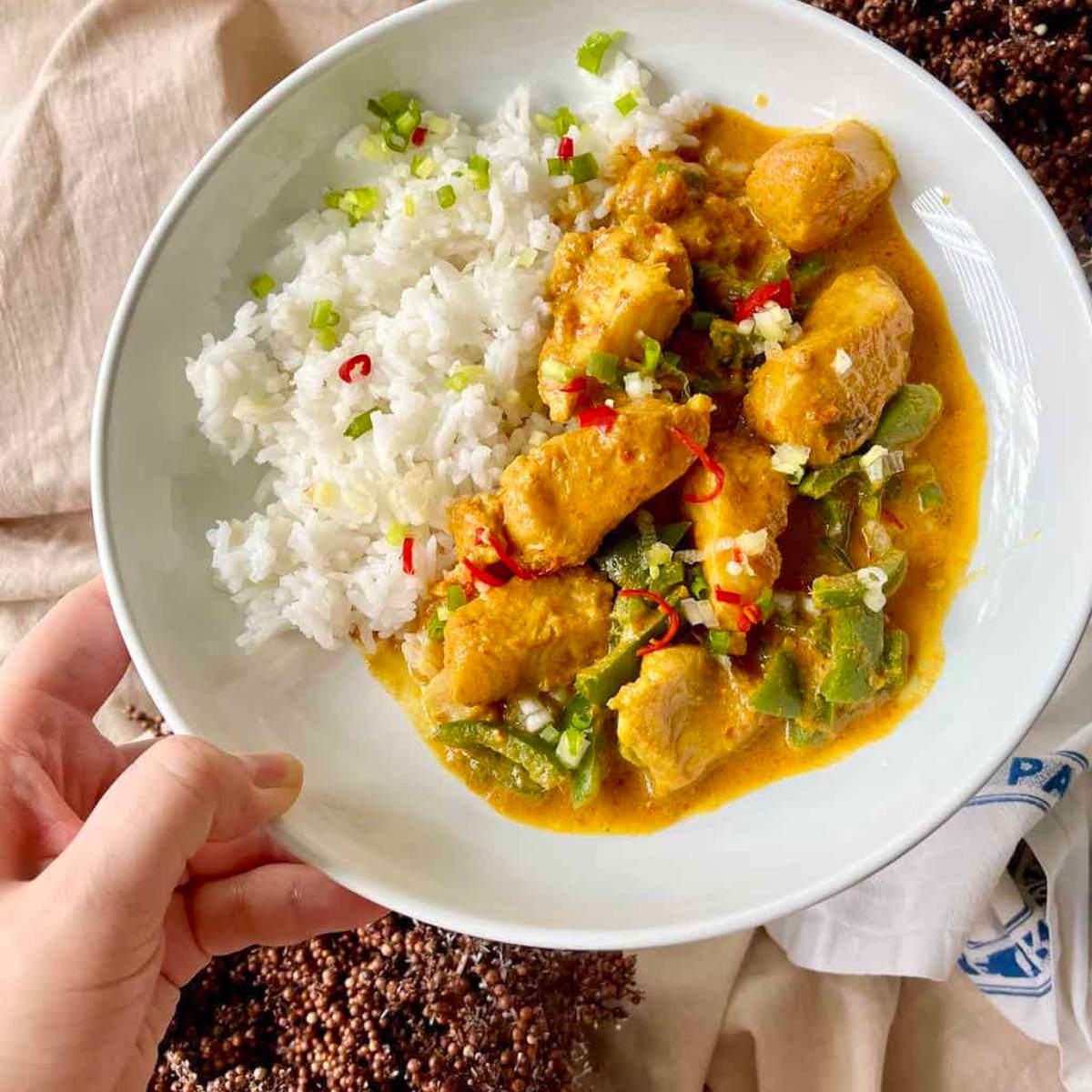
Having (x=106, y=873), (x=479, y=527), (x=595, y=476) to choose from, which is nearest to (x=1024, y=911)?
(x=595, y=476)

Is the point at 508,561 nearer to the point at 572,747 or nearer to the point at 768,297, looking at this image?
the point at 572,747

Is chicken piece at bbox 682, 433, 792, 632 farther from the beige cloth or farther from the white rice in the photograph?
the beige cloth

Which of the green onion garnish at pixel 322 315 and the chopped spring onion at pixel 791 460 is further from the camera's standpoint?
the green onion garnish at pixel 322 315

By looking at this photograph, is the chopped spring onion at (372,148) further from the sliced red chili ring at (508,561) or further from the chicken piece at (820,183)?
the sliced red chili ring at (508,561)

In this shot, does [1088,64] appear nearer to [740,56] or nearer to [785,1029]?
[740,56]

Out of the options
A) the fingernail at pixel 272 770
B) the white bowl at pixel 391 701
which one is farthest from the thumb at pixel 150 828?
the white bowl at pixel 391 701
